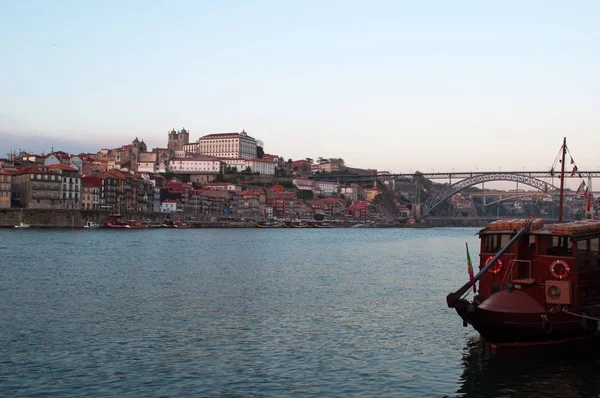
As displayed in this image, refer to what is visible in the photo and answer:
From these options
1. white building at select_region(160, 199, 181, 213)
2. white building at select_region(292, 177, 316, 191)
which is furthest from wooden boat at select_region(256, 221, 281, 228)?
white building at select_region(292, 177, 316, 191)

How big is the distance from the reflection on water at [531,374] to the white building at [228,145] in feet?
480

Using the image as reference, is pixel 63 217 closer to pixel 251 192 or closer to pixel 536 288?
pixel 251 192

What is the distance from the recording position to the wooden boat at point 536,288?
1406 cm

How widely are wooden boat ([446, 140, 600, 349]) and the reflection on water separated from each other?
0.37 m

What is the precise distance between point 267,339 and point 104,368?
4.21m

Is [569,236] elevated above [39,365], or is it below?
above

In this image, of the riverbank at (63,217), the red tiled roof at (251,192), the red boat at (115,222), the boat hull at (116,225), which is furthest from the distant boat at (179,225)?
the red tiled roof at (251,192)

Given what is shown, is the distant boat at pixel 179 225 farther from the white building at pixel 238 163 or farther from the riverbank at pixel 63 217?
the white building at pixel 238 163

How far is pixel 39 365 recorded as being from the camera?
1319 centimetres

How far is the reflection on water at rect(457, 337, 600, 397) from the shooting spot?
12234 mm

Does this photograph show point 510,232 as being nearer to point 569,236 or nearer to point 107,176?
point 569,236

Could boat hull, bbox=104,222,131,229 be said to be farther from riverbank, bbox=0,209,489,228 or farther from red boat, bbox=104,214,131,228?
riverbank, bbox=0,209,489,228

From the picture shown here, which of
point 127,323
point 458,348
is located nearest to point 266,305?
point 127,323

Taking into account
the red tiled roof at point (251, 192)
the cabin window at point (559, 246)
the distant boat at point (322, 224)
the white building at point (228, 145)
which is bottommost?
the distant boat at point (322, 224)
